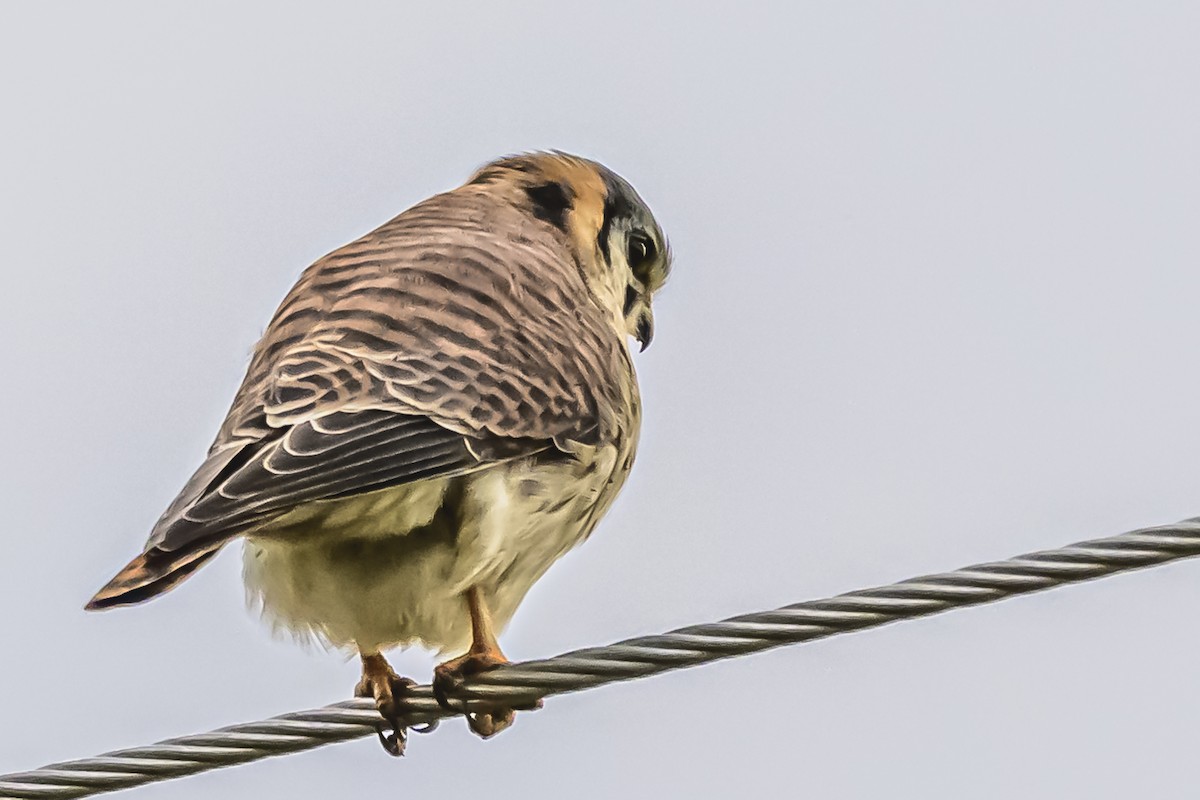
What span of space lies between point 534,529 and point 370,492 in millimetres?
592

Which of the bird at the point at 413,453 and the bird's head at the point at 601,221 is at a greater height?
the bird's head at the point at 601,221

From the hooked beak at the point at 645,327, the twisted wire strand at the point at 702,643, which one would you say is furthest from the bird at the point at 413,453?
the hooked beak at the point at 645,327

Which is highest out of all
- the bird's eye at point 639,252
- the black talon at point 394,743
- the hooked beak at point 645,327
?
the bird's eye at point 639,252

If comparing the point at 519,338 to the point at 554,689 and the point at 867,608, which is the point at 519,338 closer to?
the point at 554,689

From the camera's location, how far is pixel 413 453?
3.53 metres

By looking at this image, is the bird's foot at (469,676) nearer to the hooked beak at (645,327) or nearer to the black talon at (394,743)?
the black talon at (394,743)

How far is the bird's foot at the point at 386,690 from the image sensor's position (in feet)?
13.1

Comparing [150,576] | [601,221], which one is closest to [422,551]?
[150,576]

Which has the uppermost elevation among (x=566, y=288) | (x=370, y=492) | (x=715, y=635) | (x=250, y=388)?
(x=566, y=288)

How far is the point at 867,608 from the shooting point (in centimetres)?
292

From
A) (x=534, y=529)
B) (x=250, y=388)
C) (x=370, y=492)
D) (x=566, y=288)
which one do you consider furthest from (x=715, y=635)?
(x=566, y=288)

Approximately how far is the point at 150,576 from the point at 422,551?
72 cm

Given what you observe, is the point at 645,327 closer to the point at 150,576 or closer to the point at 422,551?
the point at 422,551

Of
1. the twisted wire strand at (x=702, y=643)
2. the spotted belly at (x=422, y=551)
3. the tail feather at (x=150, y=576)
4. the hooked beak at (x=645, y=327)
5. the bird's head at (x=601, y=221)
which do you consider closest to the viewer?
the twisted wire strand at (x=702, y=643)
